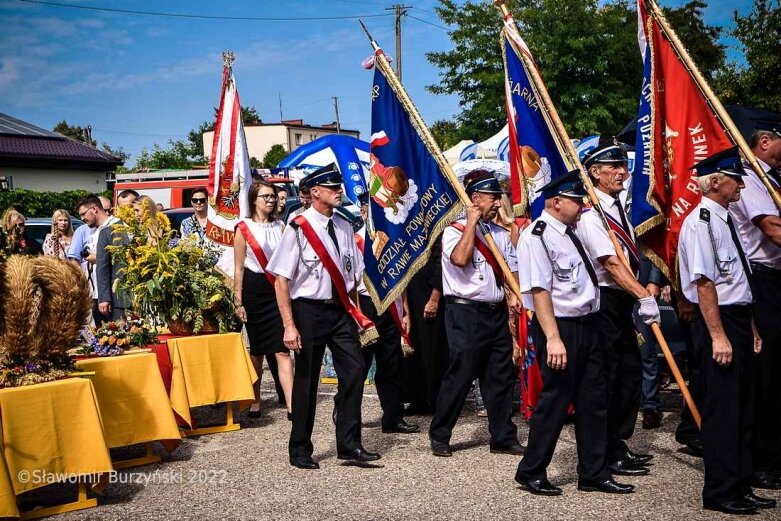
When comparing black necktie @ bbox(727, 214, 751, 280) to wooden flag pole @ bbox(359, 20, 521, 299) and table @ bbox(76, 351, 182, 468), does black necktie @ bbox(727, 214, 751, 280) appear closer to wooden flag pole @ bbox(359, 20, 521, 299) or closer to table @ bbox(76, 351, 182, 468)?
wooden flag pole @ bbox(359, 20, 521, 299)

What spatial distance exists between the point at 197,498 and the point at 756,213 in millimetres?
4139

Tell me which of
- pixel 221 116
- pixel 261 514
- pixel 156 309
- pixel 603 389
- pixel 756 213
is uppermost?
pixel 221 116

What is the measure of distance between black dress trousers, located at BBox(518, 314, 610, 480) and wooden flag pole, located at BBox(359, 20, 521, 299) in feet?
3.13

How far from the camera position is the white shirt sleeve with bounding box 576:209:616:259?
19.6ft

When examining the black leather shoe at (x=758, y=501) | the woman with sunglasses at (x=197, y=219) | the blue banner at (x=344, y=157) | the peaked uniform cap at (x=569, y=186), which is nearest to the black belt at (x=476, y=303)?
the peaked uniform cap at (x=569, y=186)

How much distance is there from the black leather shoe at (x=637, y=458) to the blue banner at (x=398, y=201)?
208cm

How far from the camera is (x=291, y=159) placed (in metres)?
17.0

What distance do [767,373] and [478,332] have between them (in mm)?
2052

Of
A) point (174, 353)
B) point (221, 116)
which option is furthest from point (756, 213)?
point (221, 116)

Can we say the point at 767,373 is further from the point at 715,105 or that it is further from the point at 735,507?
the point at 715,105

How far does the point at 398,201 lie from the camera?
23.5 feet

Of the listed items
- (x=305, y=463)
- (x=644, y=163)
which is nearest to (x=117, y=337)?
(x=305, y=463)

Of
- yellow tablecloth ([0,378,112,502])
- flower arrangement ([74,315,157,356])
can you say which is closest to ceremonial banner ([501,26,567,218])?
flower arrangement ([74,315,157,356])

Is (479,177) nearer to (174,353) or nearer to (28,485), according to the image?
(174,353)
